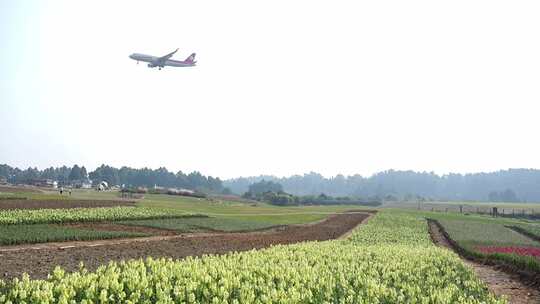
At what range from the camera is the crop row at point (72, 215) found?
3524 cm

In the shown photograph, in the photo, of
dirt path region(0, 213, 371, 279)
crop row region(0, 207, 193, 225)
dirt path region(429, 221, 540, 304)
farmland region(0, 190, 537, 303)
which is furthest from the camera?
crop row region(0, 207, 193, 225)

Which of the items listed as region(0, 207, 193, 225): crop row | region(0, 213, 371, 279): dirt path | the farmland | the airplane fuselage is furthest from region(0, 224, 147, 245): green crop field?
the airplane fuselage

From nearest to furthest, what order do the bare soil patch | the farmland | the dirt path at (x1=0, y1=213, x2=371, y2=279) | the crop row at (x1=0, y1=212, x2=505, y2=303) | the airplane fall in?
1. the crop row at (x1=0, y1=212, x2=505, y2=303)
2. the farmland
3. the dirt path at (x1=0, y1=213, x2=371, y2=279)
4. the bare soil patch
5. the airplane

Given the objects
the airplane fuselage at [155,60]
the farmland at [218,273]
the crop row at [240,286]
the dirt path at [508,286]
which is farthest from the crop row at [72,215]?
the airplane fuselage at [155,60]

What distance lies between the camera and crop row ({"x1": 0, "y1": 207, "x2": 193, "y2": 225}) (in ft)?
116

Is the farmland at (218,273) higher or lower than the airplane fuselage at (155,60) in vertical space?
lower

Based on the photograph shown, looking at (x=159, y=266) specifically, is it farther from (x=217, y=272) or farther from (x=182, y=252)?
(x=182, y=252)

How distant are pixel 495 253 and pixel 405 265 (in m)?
14.4

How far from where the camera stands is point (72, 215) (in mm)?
40062

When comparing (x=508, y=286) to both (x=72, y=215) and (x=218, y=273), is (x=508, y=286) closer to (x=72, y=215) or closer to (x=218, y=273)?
(x=218, y=273)

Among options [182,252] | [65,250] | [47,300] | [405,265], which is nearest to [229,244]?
[182,252]

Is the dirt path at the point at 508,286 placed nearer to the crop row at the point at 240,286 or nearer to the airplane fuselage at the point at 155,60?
the crop row at the point at 240,286

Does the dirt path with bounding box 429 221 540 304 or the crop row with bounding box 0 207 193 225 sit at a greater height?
the crop row with bounding box 0 207 193 225

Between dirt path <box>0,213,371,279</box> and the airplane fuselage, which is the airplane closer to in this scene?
the airplane fuselage
